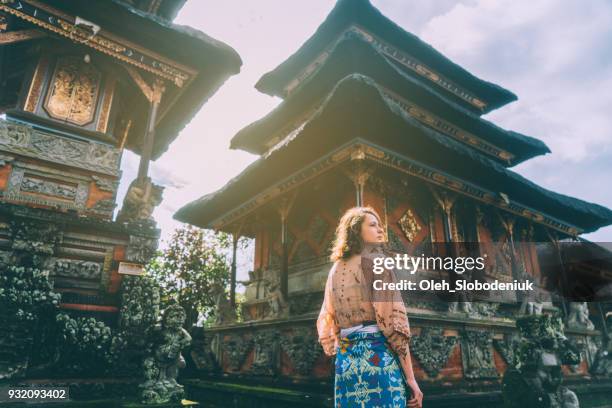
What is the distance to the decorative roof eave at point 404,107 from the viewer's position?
9500 millimetres

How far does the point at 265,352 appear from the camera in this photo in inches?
341

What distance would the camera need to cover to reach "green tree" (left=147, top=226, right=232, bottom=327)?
24.1m

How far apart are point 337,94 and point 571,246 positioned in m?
13.5

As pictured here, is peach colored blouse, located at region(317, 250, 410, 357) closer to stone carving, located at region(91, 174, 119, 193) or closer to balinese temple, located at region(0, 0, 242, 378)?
balinese temple, located at region(0, 0, 242, 378)

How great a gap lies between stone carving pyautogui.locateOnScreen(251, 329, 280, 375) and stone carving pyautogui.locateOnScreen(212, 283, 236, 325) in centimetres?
204

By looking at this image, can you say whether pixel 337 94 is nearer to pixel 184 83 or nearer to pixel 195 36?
pixel 195 36

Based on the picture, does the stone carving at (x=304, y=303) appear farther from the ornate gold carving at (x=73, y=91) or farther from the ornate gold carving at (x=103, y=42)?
the ornate gold carving at (x=73, y=91)

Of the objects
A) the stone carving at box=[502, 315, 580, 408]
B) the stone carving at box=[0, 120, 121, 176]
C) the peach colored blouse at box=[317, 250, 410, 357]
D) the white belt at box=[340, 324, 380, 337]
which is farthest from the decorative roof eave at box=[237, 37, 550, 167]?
the white belt at box=[340, 324, 380, 337]

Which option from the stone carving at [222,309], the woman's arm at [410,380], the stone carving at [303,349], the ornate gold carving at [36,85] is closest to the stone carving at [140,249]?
the ornate gold carving at [36,85]

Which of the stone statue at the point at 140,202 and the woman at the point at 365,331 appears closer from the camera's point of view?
the woman at the point at 365,331

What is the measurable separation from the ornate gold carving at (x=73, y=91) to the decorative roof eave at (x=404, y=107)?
196 inches

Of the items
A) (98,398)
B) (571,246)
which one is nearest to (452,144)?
(98,398)

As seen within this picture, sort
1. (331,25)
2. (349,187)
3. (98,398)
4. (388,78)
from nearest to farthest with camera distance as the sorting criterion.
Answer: (98,398) < (349,187) < (388,78) < (331,25)

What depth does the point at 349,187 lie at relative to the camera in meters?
9.06
